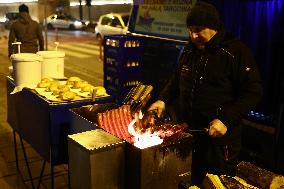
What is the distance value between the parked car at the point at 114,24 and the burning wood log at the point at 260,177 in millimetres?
14889

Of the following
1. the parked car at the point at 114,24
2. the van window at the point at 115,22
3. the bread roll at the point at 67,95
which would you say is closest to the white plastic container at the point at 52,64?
the bread roll at the point at 67,95

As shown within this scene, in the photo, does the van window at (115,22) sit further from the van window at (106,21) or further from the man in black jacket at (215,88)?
the man in black jacket at (215,88)

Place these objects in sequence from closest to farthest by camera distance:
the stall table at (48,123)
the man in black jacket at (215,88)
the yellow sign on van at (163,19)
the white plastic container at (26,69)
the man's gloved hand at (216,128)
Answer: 1. the man's gloved hand at (216,128)
2. the man in black jacket at (215,88)
3. the stall table at (48,123)
4. the white plastic container at (26,69)
5. the yellow sign on van at (163,19)

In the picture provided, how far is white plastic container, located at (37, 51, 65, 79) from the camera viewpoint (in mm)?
5207

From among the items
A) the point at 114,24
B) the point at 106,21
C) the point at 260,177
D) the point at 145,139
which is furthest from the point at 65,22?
the point at 260,177

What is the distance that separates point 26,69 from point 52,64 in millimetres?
494

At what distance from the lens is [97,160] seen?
2729 millimetres

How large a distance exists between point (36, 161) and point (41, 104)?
1.94m

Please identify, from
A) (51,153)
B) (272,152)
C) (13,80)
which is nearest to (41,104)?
(51,153)

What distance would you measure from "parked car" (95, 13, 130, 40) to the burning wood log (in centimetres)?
1489

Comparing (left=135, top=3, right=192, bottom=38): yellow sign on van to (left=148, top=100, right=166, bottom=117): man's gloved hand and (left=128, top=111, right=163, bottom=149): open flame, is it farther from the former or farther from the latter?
(left=128, top=111, right=163, bottom=149): open flame

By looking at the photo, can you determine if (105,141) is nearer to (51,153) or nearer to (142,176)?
(142,176)

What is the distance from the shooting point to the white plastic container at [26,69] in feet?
15.9

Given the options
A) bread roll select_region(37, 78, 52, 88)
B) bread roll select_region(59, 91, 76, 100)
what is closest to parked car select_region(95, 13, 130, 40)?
bread roll select_region(37, 78, 52, 88)
